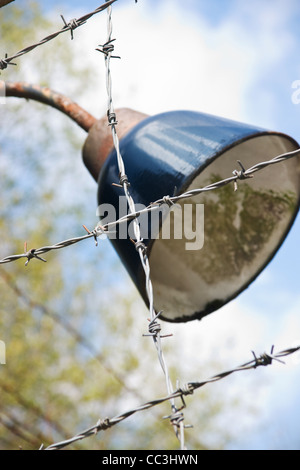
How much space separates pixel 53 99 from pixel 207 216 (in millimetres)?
647

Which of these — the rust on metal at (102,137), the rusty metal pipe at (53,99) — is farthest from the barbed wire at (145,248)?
the rusty metal pipe at (53,99)

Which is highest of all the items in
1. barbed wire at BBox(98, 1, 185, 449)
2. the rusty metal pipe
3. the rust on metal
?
the rusty metal pipe

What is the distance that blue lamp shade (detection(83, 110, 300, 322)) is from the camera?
54.2 inches

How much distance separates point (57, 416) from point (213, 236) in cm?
359

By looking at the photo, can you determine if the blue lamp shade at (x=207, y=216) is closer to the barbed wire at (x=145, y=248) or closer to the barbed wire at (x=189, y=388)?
the barbed wire at (x=145, y=248)

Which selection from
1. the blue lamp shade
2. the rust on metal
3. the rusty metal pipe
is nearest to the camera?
the blue lamp shade

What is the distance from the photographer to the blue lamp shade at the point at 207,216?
138 cm

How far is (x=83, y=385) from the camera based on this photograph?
495cm

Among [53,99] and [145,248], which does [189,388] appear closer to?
[145,248]

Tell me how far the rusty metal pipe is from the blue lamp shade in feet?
0.75

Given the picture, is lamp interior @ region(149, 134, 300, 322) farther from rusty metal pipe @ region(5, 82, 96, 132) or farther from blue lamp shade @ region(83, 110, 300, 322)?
rusty metal pipe @ region(5, 82, 96, 132)

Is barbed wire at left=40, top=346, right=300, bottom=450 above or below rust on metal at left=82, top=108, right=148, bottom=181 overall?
below

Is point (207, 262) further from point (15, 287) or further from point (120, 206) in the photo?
point (15, 287)

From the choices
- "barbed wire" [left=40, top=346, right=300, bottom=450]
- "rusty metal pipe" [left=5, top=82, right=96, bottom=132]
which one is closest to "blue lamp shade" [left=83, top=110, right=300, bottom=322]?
"rusty metal pipe" [left=5, top=82, right=96, bottom=132]
